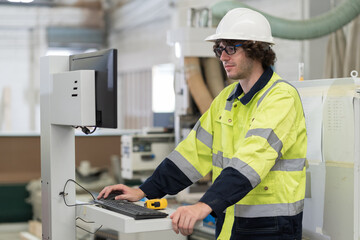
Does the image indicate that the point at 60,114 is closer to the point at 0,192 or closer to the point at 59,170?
the point at 59,170

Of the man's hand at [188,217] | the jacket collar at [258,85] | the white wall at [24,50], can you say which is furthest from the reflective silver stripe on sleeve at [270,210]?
the white wall at [24,50]

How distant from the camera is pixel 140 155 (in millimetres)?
4582

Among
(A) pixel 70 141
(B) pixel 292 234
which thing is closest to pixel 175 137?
(A) pixel 70 141

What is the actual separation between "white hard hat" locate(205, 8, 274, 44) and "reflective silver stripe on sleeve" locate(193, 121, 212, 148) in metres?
0.39

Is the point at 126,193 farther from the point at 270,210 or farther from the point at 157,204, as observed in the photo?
the point at 270,210

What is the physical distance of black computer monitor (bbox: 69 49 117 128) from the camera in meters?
2.11

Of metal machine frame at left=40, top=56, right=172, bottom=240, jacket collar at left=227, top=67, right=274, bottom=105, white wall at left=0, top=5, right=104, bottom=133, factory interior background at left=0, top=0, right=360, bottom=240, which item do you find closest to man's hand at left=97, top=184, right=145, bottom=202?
metal machine frame at left=40, top=56, right=172, bottom=240

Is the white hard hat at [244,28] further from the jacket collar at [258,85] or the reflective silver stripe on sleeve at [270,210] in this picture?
the reflective silver stripe on sleeve at [270,210]

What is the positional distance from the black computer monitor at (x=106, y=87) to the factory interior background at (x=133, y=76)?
0.98 metres

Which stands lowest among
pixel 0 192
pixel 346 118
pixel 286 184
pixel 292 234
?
pixel 0 192

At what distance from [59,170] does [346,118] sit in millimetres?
1235

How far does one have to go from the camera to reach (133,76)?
966cm

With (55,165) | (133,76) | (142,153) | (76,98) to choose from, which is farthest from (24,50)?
(76,98)

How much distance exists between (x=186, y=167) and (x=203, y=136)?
148 mm
